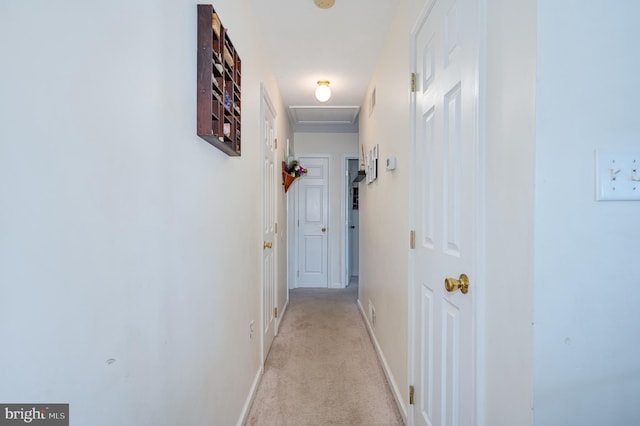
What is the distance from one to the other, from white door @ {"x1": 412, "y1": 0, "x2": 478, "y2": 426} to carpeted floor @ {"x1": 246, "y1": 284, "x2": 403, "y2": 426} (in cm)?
49

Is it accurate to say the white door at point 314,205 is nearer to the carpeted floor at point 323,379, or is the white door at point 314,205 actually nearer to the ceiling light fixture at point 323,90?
the carpeted floor at point 323,379

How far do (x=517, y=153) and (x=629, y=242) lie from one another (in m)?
0.32

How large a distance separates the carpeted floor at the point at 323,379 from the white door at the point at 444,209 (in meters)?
0.49

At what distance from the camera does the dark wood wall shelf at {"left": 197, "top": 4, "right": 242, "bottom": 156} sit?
1.23 meters

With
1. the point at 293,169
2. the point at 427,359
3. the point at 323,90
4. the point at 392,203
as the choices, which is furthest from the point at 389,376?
the point at 293,169

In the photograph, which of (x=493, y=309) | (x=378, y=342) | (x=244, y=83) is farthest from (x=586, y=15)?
(x=378, y=342)

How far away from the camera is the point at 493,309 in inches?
39.4

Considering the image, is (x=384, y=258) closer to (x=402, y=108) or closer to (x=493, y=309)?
(x=402, y=108)

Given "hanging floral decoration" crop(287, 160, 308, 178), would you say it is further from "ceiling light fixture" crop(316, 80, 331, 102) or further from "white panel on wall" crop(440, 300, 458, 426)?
"white panel on wall" crop(440, 300, 458, 426)

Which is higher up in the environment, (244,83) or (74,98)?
(244,83)

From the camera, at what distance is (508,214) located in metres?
0.92

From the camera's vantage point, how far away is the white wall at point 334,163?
5.40m

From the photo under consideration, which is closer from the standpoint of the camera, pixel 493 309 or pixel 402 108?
pixel 493 309

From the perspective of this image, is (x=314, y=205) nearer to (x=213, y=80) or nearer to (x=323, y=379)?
(x=323, y=379)
